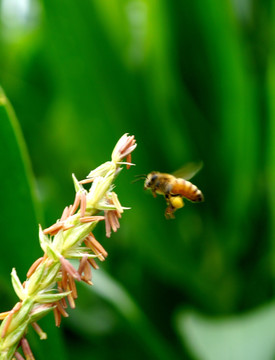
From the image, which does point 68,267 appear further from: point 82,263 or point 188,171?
point 188,171

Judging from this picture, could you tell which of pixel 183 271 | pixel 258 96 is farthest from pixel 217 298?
pixel 258 96

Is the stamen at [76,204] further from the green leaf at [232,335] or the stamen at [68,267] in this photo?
the green leaf at [232,335]

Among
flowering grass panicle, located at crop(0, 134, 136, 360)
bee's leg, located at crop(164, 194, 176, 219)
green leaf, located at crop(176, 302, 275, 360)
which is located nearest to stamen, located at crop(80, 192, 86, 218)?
flowering grass panicle, located at crop(0, 134, 136, 360)

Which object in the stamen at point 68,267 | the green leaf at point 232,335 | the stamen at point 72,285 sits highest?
the stamen at point 68,267

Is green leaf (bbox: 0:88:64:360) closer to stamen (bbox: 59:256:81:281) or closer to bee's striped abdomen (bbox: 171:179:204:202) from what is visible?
bee's striped abdomen (bbox: 171:179:204:202)

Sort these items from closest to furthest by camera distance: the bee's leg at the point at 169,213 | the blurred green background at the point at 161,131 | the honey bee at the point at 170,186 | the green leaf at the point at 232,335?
the bee's leg at the point at 169,213, the honey bee at the point at 170,186, the green leaf at the point at 232,335, the blurred green background at the point at 161,131

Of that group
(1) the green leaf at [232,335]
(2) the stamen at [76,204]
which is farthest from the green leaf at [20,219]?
(1) the green leaf at [232,335]

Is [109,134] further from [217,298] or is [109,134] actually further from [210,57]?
[217,298]
